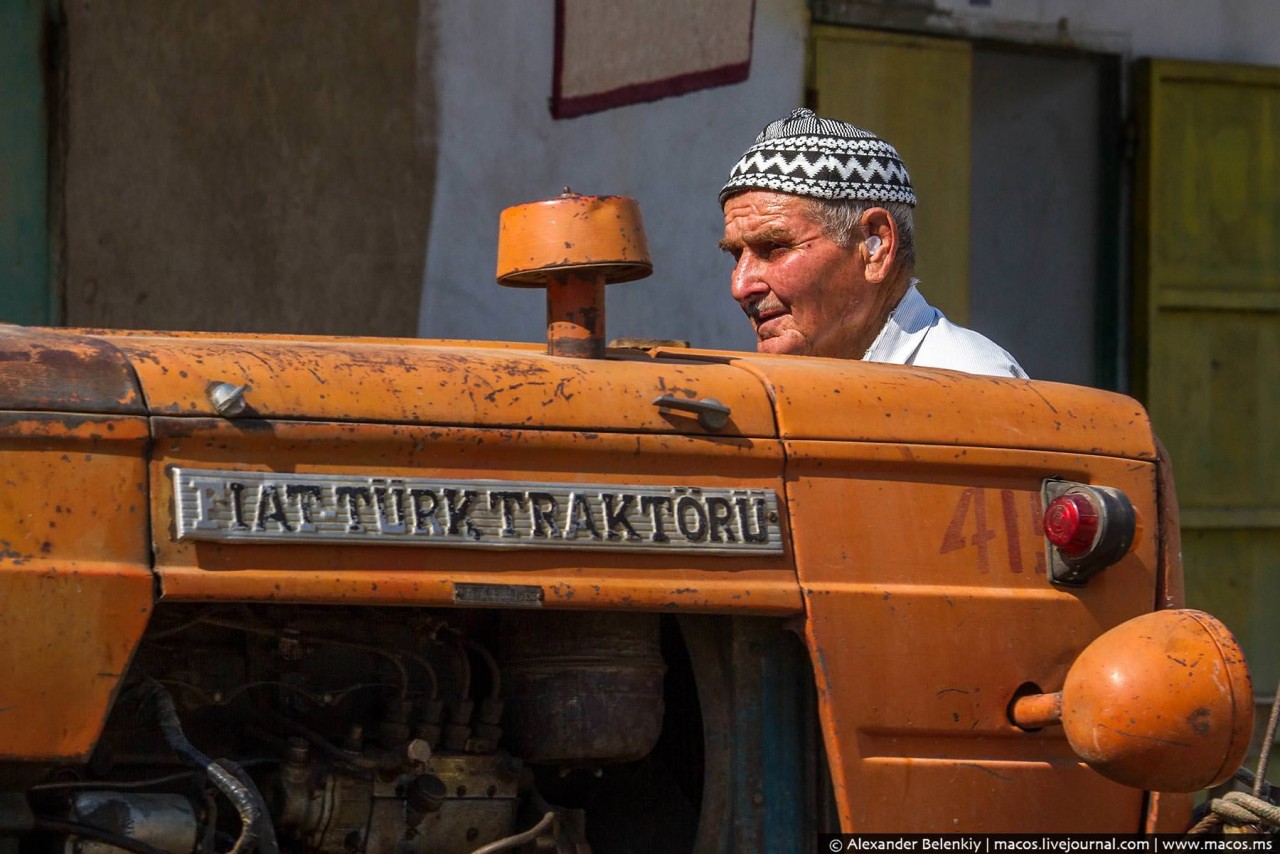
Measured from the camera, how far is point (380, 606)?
2.34 metres

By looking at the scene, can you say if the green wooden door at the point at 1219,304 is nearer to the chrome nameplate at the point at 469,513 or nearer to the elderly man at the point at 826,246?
the elderly man at the point at 826,246

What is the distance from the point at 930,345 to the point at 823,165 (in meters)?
0.45

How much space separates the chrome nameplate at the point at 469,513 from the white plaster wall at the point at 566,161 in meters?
3.12

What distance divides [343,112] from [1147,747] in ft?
12.0

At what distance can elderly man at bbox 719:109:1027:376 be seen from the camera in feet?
12.0

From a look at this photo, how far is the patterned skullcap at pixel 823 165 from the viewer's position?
3.67 meters

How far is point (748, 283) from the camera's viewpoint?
3744 mm

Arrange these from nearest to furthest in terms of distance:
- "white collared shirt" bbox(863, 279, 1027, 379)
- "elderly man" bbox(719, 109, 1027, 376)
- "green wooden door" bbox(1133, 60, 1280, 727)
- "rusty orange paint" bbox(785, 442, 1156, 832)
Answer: "rusty orange paint" bbox(785, 442, 1156, 832)
"white collared shirt" bbox(863, 279, 1027, 379)
"elderly man" bbox(719, 109, 1027, 376)
"green wooden door" bbox(1133, 60, 1280, 727)

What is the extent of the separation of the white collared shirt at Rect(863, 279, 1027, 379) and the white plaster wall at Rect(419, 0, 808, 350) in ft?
6.60

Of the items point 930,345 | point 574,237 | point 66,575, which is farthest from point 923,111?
point 66,575

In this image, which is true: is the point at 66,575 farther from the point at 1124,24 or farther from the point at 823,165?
the point at 1124,24

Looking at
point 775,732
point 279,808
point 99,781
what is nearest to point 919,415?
point 775,732

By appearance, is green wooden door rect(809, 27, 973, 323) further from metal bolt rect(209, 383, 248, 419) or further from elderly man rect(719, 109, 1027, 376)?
metal bolt rect(209, 383, 248, 419)

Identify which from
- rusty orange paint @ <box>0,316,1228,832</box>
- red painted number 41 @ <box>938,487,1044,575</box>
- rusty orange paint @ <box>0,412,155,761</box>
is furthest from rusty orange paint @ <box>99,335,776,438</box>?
red painted number 41 @ <box>938,487,1044,575</box>
